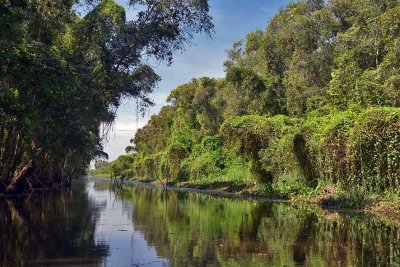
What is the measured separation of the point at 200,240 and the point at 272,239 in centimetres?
216

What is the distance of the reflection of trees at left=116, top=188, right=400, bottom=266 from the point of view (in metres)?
10.4

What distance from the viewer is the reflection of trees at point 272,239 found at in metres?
10.4

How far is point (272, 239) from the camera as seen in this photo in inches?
524

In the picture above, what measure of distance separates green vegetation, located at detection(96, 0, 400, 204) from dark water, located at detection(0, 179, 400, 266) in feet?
14.6

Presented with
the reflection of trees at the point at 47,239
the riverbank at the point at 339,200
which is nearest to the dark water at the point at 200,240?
the reflection of trees at the point at 47,239

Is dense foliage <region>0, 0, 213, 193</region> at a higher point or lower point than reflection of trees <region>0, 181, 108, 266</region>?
higher

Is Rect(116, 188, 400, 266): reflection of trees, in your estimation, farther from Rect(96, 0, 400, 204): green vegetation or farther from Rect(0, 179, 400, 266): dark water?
Rect(96, 0, 400, 204): green vegetation

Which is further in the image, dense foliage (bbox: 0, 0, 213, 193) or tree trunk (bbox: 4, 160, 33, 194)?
tree trunk (bbox: 4, 160, 33, 194)

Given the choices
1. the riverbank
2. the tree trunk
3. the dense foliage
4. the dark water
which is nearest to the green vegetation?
the riverbank

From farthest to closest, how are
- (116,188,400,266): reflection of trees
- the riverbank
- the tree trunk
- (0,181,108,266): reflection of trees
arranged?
the tree trunk < the riverbank < (0,181,108,266): reflection of trees < (116,188,400,266): reflection of trees

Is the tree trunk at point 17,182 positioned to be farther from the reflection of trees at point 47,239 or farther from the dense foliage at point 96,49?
the reflection of trees at point 47,239

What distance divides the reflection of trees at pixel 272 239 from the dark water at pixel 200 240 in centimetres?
2

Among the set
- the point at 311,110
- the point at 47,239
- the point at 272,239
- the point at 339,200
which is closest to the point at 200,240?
the point at 272,239

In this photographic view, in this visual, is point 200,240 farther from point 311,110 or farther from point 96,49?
point 311,110
